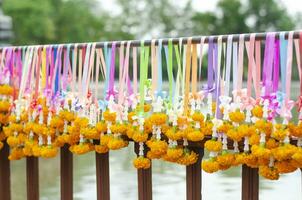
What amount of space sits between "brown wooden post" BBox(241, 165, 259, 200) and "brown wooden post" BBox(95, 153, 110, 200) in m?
0.63

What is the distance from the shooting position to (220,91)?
6.01ft

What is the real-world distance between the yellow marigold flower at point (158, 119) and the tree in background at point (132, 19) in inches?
955

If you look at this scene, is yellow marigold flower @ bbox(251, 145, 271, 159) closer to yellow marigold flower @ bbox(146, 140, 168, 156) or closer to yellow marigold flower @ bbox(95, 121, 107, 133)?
yellow marigold flower @ bbox(146, 140, 168, 156)

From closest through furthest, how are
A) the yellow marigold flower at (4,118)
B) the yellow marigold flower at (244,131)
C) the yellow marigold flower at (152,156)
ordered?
the yellow marigold flower at (244,131)
the yellow marigold flower at (152,156)
the yellow marigold flower at (4,118)

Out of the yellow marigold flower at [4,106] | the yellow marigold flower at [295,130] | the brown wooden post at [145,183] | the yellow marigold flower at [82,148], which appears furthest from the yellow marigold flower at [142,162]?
the yellow marigold flower at [4,106]

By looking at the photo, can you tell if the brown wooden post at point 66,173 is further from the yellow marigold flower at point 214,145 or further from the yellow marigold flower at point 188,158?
the yellow marigold flower at point 214,145

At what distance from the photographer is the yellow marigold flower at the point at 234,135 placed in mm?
1734

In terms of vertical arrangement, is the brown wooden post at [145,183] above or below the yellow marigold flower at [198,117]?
below

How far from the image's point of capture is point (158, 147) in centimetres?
190

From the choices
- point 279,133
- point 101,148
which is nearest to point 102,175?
point 101,148

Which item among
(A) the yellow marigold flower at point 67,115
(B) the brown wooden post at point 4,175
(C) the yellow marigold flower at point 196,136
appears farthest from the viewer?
(B) the brown wooden post at point 4,175

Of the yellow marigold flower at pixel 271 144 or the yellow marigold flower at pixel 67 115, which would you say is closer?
the yellow marigold flower at pixel 271 144

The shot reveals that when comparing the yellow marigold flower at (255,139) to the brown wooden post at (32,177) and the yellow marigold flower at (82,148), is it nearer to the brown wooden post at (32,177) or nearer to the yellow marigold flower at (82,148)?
the yellow marigold flower at (82,148)

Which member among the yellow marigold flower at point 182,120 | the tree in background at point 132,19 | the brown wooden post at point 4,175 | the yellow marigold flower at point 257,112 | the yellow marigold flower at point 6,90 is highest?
the tree in background at point 132,19
